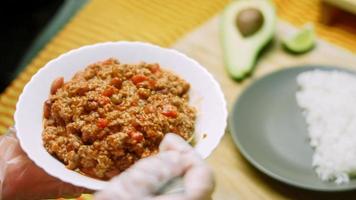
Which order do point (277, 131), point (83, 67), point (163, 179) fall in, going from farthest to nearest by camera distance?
point (277, 131) < point (83, 67) < point (163, 179)

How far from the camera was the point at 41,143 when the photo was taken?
2.05ft

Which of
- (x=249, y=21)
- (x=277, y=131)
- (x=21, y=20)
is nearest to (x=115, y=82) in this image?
(x=277, y=131)

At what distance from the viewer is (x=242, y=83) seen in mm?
1057

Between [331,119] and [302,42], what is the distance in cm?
21

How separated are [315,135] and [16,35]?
35.7 inches

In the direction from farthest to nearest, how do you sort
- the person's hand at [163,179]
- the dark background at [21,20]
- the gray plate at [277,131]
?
the dark background at [21,20], the gray plate at [277,131], the person's hand at [163,179]

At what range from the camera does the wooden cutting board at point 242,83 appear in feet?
2.82

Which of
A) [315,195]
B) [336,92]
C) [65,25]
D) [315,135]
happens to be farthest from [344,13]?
[65,25]

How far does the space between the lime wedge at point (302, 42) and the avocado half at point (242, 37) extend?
4cm

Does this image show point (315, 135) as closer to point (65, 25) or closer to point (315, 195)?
point (315, 195)

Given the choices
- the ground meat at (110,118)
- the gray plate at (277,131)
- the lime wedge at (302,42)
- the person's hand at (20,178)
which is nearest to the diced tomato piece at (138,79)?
the ground meat at (110,118)

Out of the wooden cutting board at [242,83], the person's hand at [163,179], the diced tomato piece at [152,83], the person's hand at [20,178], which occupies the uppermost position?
the person's hand at [163,179]

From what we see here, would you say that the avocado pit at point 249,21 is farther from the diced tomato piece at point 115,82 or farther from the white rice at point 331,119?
the diced tomato piece at point 115,82

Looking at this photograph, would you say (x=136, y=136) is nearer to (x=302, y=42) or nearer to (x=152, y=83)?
(x=152, y=83)
